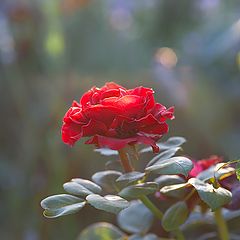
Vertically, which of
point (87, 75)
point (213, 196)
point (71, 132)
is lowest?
point (213, 196)

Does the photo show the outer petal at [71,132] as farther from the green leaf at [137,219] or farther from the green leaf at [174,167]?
the green leaf at [137,219]

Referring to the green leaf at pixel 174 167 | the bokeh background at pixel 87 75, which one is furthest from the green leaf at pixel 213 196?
the bokeh background at pixel 87 75

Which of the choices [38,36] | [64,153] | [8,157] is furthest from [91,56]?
[64,153]

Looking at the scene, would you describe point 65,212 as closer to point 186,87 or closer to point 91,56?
point 186,87

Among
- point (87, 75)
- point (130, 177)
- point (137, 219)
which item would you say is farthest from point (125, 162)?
point (87, 75)

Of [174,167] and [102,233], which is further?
[102,233]

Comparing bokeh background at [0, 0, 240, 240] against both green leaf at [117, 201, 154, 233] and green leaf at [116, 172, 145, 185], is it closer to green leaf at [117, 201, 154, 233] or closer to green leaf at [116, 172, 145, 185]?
green leaf at [117, 201, 154, 233]

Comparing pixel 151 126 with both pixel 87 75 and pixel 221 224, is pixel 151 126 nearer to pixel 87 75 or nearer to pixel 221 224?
pixel 221 224
